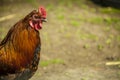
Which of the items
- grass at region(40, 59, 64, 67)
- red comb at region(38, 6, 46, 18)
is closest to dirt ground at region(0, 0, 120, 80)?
grass at region(40, 59, 64, 67)

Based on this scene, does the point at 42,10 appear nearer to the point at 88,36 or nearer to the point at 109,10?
the point at 88,36

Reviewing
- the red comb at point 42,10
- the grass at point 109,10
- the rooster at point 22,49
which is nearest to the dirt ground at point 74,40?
the grass at point 109,10

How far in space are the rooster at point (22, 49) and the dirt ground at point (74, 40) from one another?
163 centimetres

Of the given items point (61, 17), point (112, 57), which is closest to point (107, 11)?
point (61, 17)

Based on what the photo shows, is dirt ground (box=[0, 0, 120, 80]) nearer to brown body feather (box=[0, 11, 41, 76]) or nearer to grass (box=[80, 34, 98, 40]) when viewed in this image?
grass (box=[80, 34, 98, 40])

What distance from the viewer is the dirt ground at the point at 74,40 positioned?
23.5ft

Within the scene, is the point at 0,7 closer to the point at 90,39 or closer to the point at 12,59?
the point at 90,39

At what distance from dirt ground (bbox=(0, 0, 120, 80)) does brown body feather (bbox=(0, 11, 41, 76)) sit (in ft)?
5.43

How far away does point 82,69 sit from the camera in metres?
7.31

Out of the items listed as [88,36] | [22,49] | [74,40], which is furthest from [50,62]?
[22,49]

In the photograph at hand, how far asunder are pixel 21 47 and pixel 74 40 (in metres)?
3.90

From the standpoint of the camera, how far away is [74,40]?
8945 mm

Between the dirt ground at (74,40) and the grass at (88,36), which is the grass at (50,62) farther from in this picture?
the grass at (88,36)

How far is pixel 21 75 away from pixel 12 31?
0.66 metres
